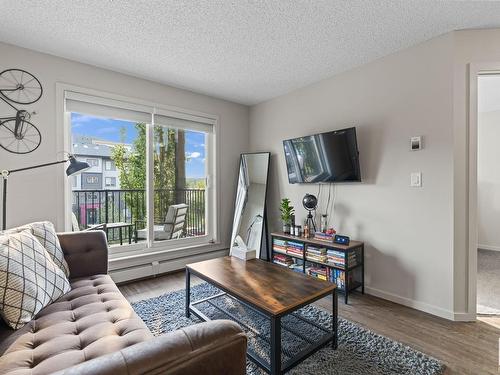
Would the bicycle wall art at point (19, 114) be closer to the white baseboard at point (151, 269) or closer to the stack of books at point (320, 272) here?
the white baseboard at point (151, 269)

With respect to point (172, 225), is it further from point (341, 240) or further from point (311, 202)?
point (341, 240)

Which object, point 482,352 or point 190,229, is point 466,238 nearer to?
point 482,352

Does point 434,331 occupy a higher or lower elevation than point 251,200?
lower

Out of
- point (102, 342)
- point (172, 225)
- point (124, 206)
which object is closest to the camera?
point (102, 342)

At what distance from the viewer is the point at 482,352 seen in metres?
1.65

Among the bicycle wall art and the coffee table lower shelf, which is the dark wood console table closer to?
the coffee table lower shelf

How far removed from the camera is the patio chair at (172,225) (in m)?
3.19

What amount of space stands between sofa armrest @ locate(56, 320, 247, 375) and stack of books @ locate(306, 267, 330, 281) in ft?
6.46

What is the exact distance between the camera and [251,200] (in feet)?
12.3

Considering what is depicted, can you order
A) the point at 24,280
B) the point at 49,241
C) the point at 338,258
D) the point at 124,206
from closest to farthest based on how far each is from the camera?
the point at 24,280 < the point at 49,241 < the point at 338,258 < the point at 124,206

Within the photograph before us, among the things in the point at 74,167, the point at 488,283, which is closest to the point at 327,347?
the point at 488,283

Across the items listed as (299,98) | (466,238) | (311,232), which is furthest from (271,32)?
(466,238)

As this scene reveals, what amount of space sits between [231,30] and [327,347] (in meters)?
2.47

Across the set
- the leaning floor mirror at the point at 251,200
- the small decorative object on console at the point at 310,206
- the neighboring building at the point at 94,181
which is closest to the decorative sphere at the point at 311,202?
the small decorative object on console at the point at 310,206
